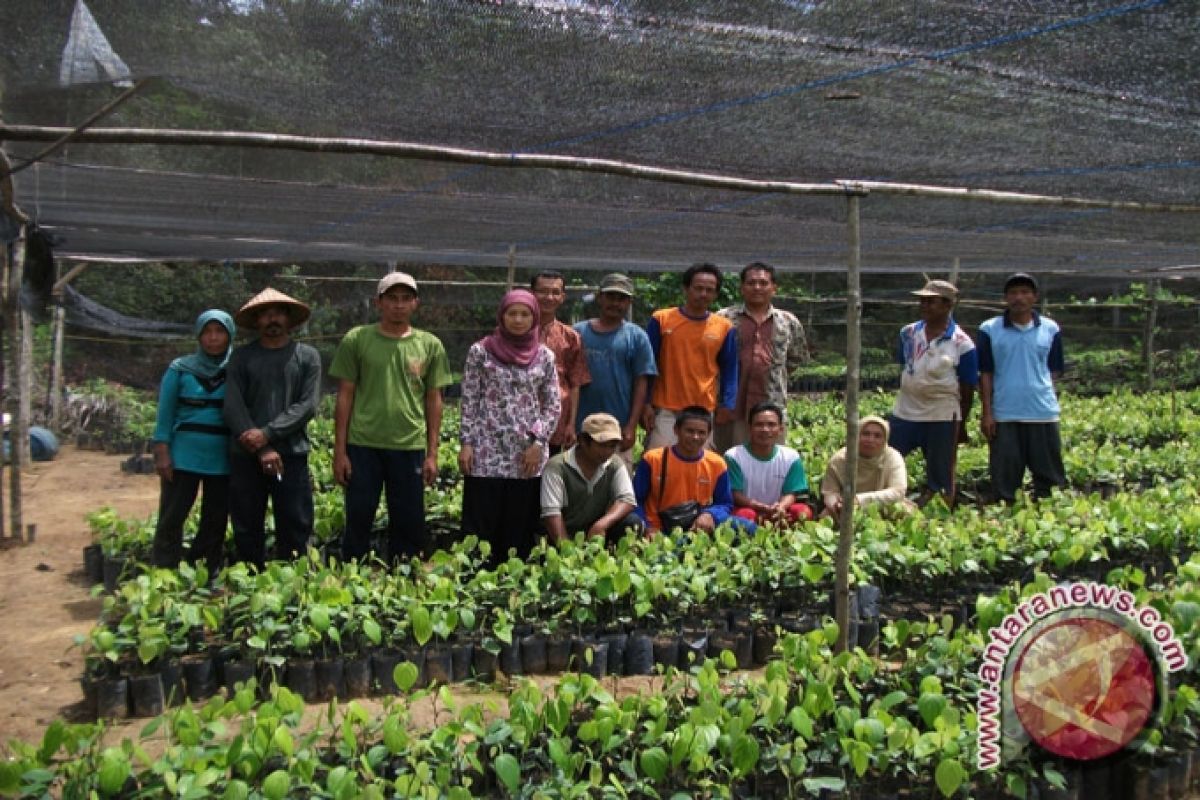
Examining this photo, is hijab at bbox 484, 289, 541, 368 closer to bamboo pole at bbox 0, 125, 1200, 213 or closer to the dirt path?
bamboo pole at bbox 0, 125, 1200, 213

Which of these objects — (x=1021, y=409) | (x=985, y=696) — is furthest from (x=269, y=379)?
(x=1021, y=409)

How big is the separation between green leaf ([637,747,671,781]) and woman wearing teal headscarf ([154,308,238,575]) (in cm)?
283

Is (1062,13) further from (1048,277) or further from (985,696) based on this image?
(1048,277)

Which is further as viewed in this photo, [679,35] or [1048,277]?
[1048,277]

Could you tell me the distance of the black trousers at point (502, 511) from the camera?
4727mm

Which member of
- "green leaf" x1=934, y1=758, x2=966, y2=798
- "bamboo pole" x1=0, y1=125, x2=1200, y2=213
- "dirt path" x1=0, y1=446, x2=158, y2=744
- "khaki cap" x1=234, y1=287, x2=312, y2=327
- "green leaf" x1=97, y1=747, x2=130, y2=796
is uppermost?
"bamboo pole" x1=0, y1=125, x2=1200, y2=213

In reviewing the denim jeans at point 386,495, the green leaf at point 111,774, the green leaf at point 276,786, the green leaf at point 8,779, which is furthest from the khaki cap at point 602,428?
the green leaf at point 8,779

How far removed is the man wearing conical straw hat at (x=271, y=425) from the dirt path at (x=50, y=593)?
89 cm

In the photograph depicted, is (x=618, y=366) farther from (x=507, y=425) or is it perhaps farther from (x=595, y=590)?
(x=595, y=590)

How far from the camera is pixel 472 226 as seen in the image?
22.1 ft

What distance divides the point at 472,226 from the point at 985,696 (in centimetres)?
471

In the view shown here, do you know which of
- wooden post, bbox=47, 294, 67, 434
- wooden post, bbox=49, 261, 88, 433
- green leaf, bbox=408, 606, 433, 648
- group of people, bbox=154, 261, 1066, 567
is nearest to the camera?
green leaf, bbox=408, 606, 433, 648

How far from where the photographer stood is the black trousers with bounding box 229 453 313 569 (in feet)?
15.2

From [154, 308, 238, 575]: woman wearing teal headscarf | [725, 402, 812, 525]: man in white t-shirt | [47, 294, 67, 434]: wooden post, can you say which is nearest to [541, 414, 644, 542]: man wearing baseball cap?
[725, 402, 812, 525]: man in white t-shirt
